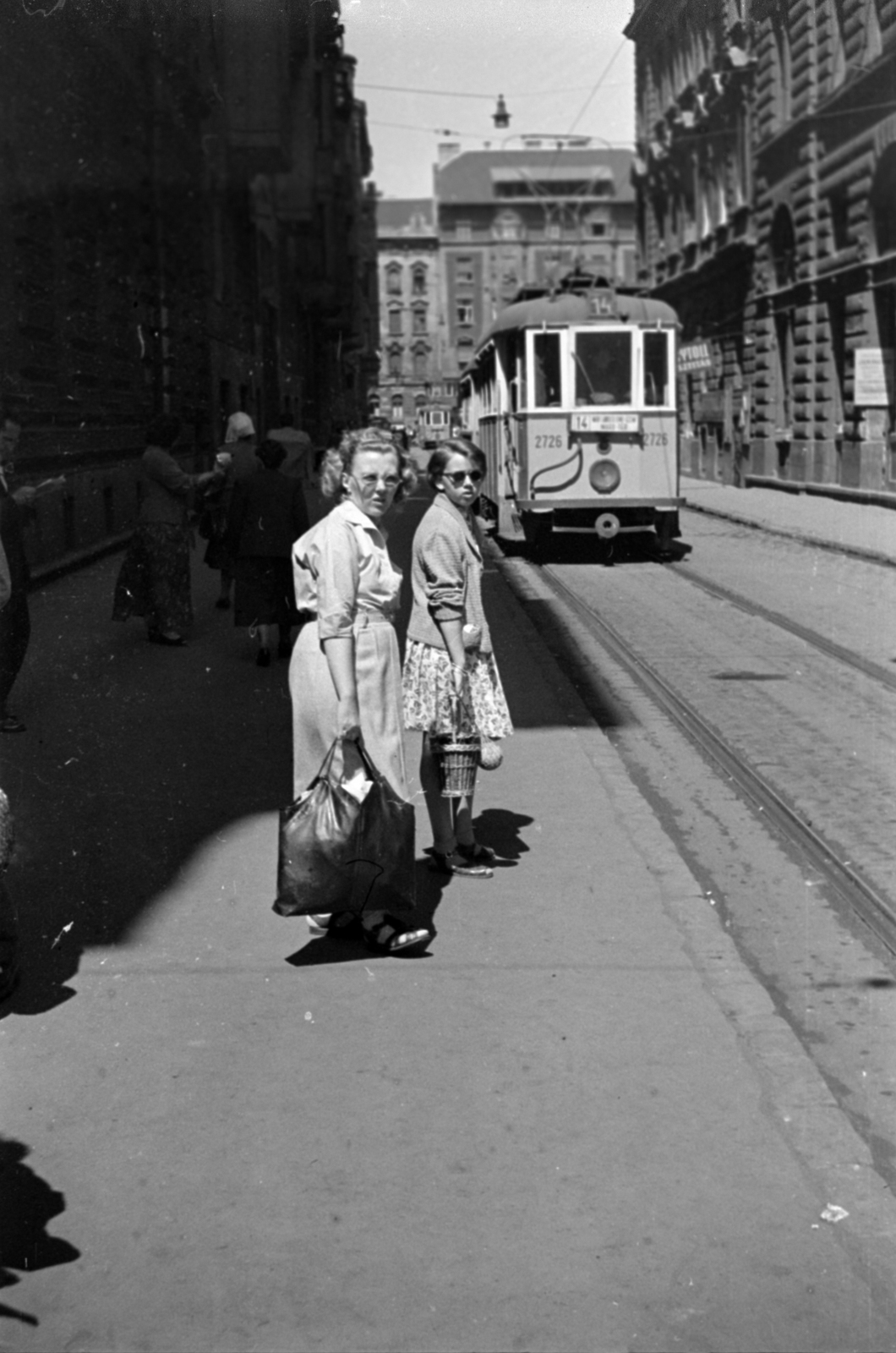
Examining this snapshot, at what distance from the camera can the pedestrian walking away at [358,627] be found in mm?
5340

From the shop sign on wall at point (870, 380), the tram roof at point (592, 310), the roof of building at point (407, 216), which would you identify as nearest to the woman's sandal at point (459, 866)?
the tram roof at point (592, 310)

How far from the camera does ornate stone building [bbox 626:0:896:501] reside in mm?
29453

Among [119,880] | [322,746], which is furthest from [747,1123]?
[119,880]

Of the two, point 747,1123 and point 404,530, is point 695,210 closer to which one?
point 404,530

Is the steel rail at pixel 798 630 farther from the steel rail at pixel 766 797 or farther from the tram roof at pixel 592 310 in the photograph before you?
the tram roof at pixel 592 310

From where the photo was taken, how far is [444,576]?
623 cm

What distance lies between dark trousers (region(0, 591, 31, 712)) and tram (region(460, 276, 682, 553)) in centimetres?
1130

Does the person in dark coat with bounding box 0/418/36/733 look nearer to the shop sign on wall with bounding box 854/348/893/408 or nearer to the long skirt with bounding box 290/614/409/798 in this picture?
the long skirt with bounding box 290/614/409/798

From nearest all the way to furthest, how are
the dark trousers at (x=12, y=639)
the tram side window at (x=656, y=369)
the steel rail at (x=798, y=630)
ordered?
the dark trousers at (x=12, y=639) → the steel rail at (x=798, y=630) → the tram side window at (x=656, y=369)

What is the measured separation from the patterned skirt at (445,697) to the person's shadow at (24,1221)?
8.50 feet

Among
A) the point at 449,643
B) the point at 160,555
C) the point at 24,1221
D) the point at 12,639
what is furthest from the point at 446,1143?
the point at 160,555

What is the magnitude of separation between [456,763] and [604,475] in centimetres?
1430

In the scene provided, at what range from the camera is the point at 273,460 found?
11.9 meters

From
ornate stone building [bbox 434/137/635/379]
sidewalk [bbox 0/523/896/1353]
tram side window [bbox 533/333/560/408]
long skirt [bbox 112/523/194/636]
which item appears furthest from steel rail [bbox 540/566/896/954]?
ornate stone building [bbox 434/137/635/379]
